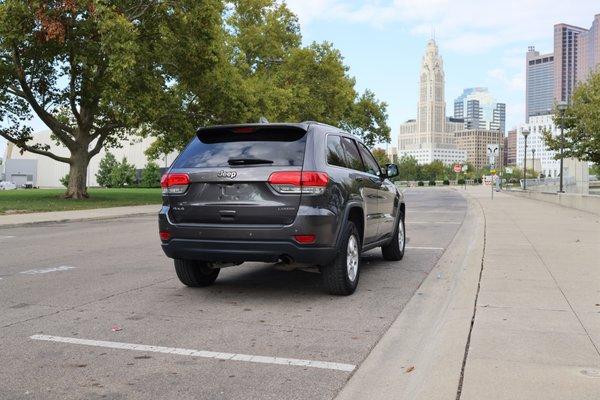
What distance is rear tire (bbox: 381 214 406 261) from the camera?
30.2 ft

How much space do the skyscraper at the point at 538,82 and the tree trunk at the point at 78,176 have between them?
163 metres

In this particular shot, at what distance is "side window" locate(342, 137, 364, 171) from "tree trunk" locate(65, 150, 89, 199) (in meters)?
24.7

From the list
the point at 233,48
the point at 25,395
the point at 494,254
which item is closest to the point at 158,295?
the point at 25,395

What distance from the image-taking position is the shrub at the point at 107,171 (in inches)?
3430

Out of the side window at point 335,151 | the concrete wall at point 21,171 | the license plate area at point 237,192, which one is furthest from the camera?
the concrete wall at point 21,171

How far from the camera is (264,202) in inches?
234

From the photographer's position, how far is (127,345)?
183 inches

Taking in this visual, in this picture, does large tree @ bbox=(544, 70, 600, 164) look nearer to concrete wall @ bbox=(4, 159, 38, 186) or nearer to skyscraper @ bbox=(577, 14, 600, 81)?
skyscraper @ bbox=(577, 14, 600, 81)

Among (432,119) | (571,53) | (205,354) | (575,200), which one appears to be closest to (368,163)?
(205,354)

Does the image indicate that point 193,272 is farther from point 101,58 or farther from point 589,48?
point 589,48

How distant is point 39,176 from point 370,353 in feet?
406

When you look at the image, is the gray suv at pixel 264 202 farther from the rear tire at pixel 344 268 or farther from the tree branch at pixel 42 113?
the tree branch at pixel 42 113

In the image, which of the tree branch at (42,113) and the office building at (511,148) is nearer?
the tree branch at (42,113)

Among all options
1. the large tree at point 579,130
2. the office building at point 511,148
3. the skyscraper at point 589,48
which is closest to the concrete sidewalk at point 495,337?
the large tree at point 579,130
